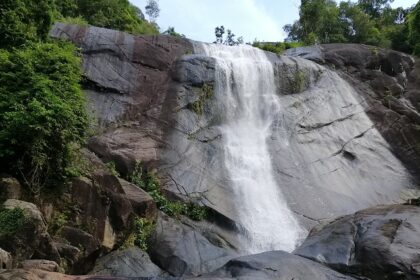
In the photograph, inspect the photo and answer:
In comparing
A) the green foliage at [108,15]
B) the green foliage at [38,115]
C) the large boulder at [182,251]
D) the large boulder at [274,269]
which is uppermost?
the green foliage at [108,15]

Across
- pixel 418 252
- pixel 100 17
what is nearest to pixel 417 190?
pixel 418 252

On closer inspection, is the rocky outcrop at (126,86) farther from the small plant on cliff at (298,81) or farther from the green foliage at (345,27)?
the green foliage at (345,27)

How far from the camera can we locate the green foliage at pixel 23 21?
1412 centimetres

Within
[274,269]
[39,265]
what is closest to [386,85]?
[274,269]

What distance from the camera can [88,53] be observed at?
20.0m

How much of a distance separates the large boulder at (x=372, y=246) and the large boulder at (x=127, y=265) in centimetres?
387

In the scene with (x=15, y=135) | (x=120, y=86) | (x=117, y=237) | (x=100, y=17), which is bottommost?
(x=117, y=237)

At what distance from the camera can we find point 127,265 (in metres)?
12.1

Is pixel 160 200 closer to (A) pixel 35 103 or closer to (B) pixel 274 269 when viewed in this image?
(A) pixel 35 103

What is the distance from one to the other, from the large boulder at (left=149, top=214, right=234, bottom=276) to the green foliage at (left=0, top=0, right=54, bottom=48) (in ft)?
22.8

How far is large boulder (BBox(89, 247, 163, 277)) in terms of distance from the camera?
11719 millimetres

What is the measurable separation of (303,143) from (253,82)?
13.5ft

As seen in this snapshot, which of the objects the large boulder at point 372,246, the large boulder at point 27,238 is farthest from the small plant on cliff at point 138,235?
the large boulder at point 372,246

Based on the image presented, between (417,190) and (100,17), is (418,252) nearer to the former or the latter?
(417,190)
